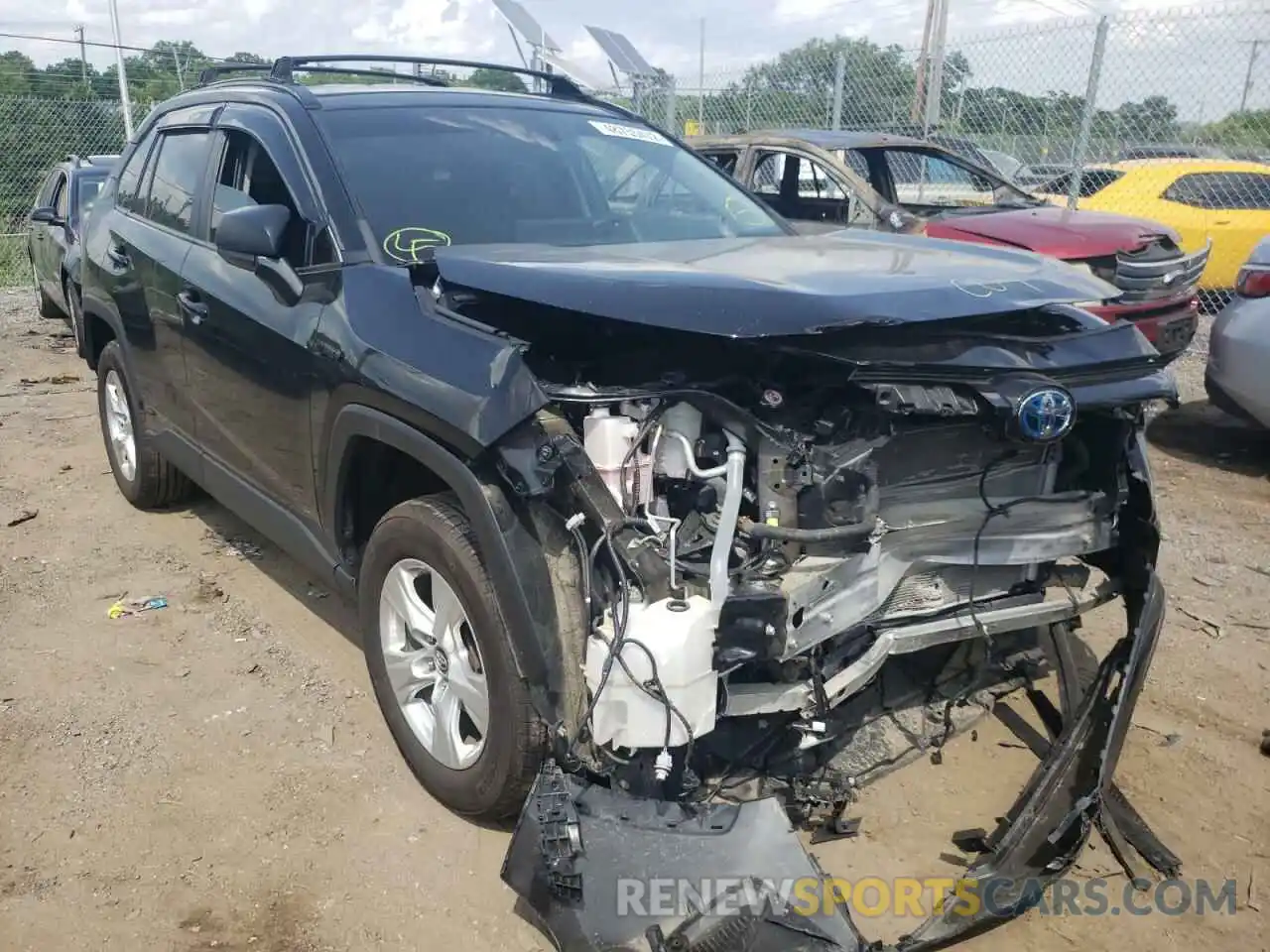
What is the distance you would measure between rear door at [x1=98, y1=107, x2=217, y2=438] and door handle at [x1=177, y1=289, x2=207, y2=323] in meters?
0.07

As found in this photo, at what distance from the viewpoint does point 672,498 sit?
2697 millimetres

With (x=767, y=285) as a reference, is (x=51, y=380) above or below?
below

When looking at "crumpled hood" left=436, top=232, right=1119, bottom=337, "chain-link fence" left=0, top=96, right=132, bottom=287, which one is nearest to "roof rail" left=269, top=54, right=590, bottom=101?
"crumpled hood" left=436, top=232, right=1119, bottom=337

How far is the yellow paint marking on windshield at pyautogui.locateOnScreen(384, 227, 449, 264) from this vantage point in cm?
316

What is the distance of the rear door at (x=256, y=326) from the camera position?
3.30m

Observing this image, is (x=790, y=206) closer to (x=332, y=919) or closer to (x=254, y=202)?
(x=254, y=202)

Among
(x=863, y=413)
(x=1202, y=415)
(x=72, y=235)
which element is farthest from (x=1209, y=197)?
(x=72, y=235)

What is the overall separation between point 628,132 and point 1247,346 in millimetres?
3694

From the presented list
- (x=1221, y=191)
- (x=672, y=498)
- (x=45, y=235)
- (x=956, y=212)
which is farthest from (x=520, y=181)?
(x=1221, y=191)

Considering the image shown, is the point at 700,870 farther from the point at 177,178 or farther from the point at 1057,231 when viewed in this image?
the point at 1057,231

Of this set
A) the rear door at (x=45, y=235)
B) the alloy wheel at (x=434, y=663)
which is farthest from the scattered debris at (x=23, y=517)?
the rear door at (x=45, y=235)

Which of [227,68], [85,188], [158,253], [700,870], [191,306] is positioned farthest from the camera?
[85,188]

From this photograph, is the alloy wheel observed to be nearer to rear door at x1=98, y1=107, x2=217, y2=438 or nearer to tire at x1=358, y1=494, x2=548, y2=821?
tire at x1=358, y1=494, x2=548, y2=821
